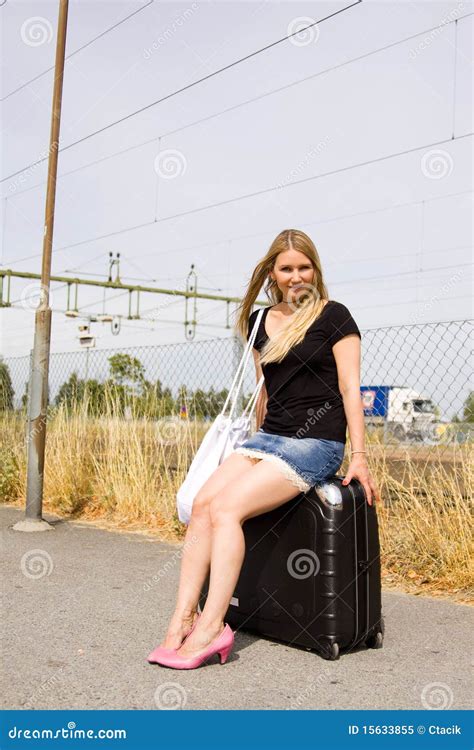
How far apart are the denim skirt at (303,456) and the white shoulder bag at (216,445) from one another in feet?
0.93

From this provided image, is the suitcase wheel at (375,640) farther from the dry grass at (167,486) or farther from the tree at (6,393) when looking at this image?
the tree at (6,393)

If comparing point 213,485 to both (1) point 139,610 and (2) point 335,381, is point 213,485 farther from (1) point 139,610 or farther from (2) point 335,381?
(1) point 139,610

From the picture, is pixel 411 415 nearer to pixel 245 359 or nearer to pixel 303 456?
pixel 245 359

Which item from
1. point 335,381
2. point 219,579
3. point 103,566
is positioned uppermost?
point 335,381

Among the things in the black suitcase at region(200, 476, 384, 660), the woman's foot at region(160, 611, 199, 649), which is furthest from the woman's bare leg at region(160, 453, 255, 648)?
the black suitcase at region(200, 476, 384, 660)

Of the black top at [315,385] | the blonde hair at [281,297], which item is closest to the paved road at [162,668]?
the black top at [315,385]

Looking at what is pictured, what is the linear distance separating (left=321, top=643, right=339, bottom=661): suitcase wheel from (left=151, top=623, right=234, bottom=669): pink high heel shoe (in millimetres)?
430

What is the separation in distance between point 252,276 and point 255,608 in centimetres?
160

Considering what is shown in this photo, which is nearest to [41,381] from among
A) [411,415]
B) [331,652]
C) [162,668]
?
[162,668]

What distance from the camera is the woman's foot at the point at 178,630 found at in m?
3.49

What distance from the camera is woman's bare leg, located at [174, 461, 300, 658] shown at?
11.3ft

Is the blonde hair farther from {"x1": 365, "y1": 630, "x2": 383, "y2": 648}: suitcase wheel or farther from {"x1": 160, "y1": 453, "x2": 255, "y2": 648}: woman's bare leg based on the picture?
{"x1": 365, "y1": 630, "x2": 383, "y2": 648}: suitcase wheel
